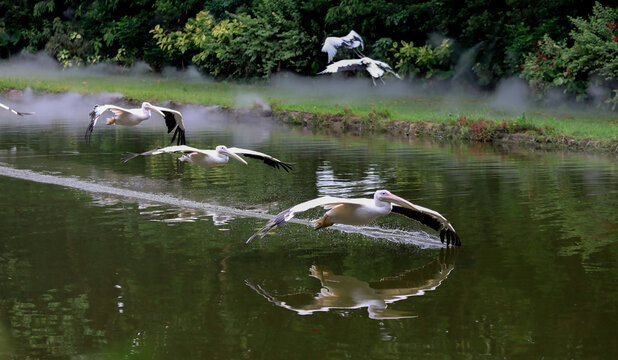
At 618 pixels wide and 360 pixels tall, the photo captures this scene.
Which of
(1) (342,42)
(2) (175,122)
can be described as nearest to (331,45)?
(1) (342,42)

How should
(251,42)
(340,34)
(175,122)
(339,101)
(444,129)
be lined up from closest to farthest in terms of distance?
(175,122) < (444,129) < (339,101) < (340,34) < (251,42)

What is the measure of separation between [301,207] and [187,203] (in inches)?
174

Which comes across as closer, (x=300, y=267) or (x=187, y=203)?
(x=300, y=267)

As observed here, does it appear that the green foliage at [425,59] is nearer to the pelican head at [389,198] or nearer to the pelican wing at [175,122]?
the pelican wing at [175,122]

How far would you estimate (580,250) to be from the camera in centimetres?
948

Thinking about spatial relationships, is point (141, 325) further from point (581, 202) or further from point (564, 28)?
point (564, 28)

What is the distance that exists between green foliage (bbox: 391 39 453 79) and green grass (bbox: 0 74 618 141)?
1.12 metres

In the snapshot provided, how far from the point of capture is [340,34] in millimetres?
29562

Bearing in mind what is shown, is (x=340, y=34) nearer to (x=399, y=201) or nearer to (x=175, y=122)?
(x=175, y=122)

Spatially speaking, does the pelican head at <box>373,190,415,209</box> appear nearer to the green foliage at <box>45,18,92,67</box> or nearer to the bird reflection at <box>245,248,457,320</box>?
the bird reflection at <box>245,248,457,320</box>

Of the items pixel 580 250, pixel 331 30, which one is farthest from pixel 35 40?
pixel 580 250

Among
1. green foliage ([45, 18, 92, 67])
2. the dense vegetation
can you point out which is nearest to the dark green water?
the dense vegetation

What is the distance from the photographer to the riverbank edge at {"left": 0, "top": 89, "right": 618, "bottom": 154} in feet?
60.4

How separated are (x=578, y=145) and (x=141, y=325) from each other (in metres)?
12.8
